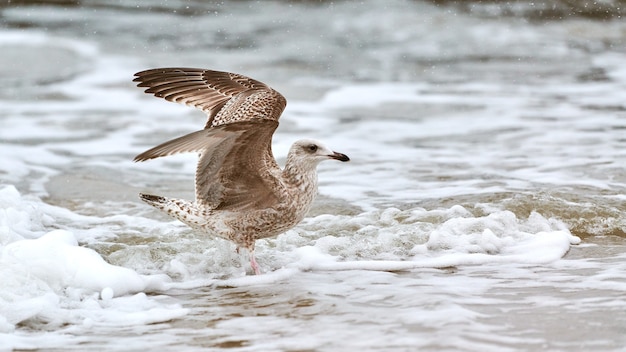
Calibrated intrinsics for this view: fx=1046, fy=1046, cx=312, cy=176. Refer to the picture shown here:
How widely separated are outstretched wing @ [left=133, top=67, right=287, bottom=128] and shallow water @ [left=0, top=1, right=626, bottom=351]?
0.79m

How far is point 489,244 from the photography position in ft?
19.1

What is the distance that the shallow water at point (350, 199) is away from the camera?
14.4ft

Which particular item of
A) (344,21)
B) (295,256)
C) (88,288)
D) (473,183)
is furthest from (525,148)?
(344,21)

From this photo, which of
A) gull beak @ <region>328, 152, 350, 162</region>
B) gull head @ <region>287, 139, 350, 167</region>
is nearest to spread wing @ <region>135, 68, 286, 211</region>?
gull head @ <region>287, 139, 350, 167</region>

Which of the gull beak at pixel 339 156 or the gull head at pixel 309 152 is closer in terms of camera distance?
the gull beak at pixel 339 156

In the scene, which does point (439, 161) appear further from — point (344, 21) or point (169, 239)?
point (344, 21)

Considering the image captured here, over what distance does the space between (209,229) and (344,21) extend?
12265mm

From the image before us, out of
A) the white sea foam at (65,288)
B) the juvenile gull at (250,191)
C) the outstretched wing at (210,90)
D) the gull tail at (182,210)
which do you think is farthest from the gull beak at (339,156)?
the white sea foam at (65,288)

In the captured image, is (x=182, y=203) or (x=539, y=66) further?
(x=539, y=66)

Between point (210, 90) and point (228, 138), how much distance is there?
108cm

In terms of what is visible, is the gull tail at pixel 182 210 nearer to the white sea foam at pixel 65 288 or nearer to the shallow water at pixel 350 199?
the shallow water at pixel 350 199

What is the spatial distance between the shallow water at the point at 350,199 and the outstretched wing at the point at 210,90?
31.1 inches

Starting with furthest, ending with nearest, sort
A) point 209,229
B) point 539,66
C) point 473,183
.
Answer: point 539,66, point 473,183, point 209,229

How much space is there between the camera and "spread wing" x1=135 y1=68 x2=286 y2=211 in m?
5.05
